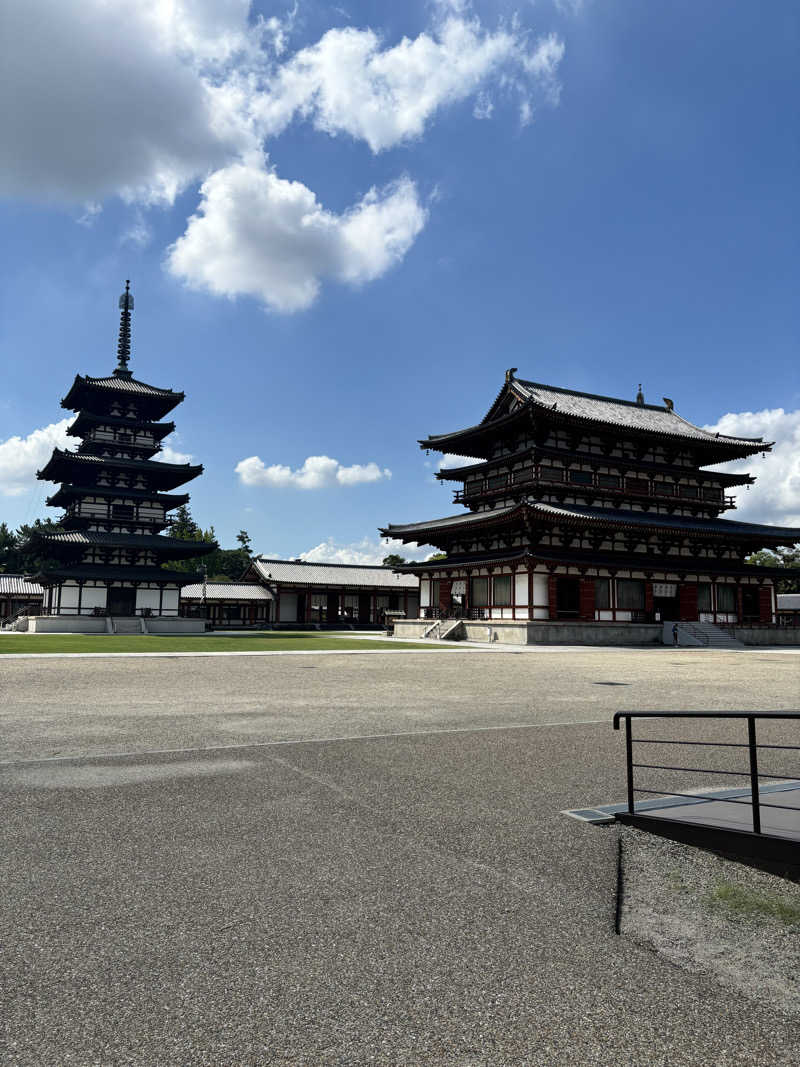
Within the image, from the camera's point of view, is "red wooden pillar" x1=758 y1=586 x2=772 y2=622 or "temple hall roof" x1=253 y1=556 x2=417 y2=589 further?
"temple hall roof" x1=253 y1=556 x2=417 y2=589

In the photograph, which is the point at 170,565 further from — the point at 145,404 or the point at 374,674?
the point at 374,674

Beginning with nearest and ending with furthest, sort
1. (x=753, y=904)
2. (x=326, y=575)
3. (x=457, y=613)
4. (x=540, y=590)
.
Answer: (x=753, y=904) < (x=540, y=590) < (x=457, y=613) < (x=326, y=575)

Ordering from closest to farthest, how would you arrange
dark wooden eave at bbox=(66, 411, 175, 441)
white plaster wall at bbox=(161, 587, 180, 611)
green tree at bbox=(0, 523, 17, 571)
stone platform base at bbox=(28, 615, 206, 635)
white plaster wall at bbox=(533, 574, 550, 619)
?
white plaster wall at bbox=(533, 574, 550, 619)
stone platform base at bbox=(28, 615, 206, 635)
white plaster wall at bbox=(161, 587, 180, 611)
dark wooden eave at bbox=(66, 411, 175, 441)
green tree at bbox=(0, 523, 17, 571)

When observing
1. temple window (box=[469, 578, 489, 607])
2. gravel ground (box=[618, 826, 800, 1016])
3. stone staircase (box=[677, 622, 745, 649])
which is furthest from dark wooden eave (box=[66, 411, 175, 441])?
gravel ground (box=[618, 826, 800, 1016])

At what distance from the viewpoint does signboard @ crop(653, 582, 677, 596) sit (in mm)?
43375

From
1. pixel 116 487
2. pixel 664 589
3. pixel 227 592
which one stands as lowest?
pixel 227 592

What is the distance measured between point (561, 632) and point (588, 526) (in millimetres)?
6631

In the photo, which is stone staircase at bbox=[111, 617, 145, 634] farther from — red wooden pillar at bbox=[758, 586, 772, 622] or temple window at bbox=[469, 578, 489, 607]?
red wooden pillar at bbox=[758, 586, 772, 622]

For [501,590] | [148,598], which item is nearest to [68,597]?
[148,598]

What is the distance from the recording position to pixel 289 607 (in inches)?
2445

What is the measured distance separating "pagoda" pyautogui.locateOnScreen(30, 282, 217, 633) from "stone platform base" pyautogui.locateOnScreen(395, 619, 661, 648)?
21050 millimetres

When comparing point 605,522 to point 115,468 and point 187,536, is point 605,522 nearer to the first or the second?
point 115,468

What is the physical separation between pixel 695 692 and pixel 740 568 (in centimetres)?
3421

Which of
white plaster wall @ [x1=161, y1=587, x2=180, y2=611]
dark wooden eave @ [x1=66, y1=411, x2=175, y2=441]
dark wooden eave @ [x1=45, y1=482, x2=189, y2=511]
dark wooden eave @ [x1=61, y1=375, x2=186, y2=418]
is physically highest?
dark wooden eave @ [x1=61, y1=375, x2=186, y2=418]
